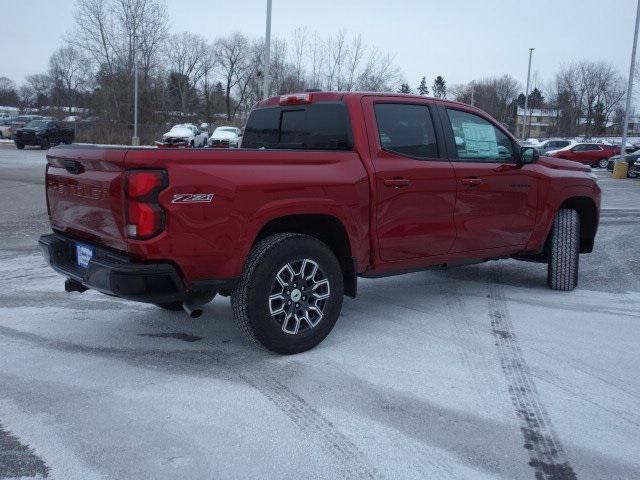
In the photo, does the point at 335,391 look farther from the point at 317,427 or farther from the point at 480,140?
the point at 480,140

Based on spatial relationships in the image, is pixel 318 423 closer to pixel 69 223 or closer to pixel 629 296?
pixel 69 223

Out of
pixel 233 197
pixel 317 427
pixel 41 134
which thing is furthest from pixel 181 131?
pixel 317 427

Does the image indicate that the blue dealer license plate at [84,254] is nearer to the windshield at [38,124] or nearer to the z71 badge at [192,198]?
the z71 badge at [192,198]

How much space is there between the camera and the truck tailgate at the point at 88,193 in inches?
144

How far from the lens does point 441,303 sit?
19.3ft

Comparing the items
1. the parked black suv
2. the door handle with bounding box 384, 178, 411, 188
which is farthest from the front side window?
the parked black suv

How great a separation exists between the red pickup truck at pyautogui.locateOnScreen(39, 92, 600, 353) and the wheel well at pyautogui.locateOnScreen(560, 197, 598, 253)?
553mm

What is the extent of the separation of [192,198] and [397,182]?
1743mm

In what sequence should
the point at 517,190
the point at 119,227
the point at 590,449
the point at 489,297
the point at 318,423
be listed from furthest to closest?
the point at 489,297 → the point at 517,190 → the point at 119,227 → the point at 318,423 → the point at 590,449

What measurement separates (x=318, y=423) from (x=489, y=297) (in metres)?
3.35

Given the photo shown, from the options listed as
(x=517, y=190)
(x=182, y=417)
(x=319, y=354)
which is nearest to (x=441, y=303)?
(x=517, y=190)

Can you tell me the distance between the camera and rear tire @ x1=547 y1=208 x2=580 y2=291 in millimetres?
6320

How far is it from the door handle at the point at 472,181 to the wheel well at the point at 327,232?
137 centimetres

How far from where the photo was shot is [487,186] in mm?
5473
